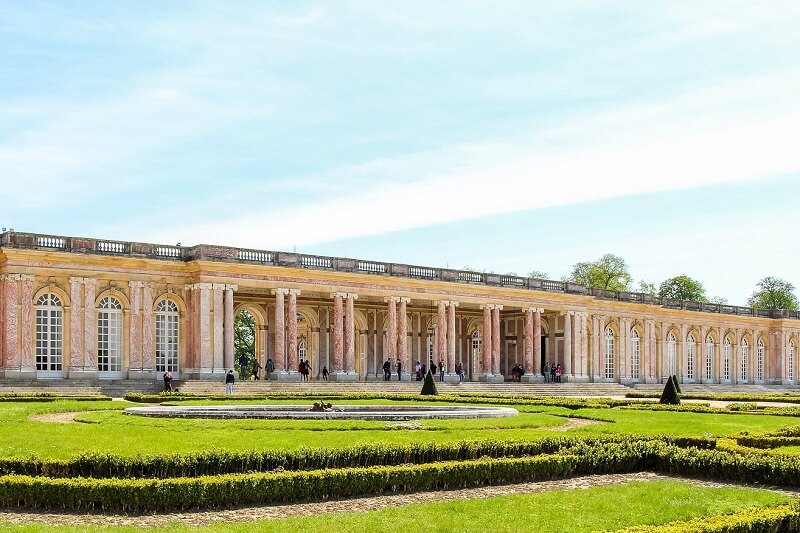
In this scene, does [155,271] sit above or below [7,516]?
above

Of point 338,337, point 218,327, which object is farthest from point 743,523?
point 338,337

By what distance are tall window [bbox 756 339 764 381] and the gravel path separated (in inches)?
2585

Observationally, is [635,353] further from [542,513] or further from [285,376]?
[542,513]

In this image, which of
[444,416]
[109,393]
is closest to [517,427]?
[444,416]

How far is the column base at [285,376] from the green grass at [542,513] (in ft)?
104

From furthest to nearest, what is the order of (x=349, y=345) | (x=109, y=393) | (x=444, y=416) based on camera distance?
(x=349, y=345), (x=109, y=393), (x=444, y=416)

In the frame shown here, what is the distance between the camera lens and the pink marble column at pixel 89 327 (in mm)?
41031

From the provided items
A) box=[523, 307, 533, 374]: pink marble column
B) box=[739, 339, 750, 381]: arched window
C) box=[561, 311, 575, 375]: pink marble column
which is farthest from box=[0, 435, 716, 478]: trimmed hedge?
box=[739, 339, 750, 381]: arched window

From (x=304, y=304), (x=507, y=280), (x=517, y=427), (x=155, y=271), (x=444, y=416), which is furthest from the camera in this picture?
(x=507, y=280)

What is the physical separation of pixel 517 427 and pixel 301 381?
2463 centimetres

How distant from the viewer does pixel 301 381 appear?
150ft

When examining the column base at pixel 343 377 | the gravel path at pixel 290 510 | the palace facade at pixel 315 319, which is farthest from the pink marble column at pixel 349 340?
the gravel path at pixel 290 510

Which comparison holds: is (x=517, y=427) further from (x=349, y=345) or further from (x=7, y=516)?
(x=349, y=345)

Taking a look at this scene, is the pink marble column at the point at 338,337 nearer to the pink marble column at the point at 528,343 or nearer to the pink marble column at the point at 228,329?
the pink marble column at the point at 228,329
